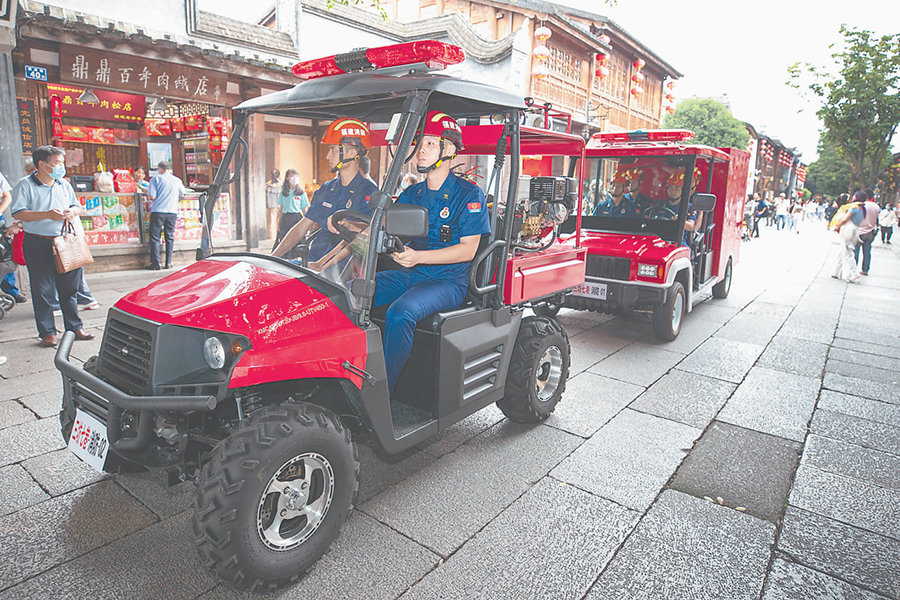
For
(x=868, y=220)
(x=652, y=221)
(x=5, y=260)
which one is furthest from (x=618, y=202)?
(x=868, y=220)

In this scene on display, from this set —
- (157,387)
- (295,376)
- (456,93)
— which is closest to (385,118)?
(456,93)

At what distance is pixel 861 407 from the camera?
195 inches

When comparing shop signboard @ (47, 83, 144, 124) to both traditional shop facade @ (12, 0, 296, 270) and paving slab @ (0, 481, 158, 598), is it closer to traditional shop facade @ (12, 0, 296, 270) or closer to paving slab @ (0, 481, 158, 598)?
traditional shop facade @ (12, 0, 296, 270)

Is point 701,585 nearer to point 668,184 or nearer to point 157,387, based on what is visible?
point 157,387

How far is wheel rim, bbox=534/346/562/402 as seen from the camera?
4301 millimetres

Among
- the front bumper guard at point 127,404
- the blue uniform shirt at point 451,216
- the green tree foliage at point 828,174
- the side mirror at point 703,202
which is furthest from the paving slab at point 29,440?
the green tree foliage at point 828,174

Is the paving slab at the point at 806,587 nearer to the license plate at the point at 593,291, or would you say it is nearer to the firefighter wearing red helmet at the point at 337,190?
the firefighter wearing red helmet at the point at 337,190

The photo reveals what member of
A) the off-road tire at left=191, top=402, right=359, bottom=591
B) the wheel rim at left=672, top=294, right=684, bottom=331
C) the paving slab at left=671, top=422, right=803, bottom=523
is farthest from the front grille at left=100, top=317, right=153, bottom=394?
the wheel rim at left=672, top=294, right=684, bottom=331

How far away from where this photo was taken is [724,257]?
8.83 metres

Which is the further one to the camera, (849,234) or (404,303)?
(849,234)

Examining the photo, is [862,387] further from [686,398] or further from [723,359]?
[686,398]

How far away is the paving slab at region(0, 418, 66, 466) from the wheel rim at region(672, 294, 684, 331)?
20.1 feet

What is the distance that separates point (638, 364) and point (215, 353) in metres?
4.70

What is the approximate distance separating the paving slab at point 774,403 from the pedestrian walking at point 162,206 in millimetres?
9405
